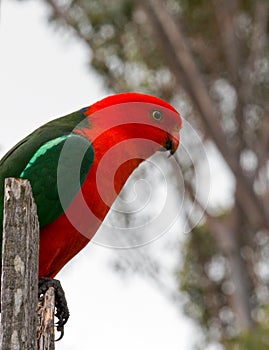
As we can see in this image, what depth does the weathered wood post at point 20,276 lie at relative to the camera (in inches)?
105

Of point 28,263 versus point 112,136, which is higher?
point 112,136

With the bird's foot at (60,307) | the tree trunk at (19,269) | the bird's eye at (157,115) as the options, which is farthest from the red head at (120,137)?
the tree trunk at (19,269)

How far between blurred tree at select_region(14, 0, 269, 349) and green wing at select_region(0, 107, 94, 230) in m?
7.44

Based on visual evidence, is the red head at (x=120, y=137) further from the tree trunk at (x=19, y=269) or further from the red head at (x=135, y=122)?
the tree trunk at (x=19, y=269)

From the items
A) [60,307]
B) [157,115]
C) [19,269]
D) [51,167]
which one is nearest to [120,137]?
[157,115]

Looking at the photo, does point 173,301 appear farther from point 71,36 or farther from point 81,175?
point 81,175

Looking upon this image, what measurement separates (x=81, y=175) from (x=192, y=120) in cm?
914

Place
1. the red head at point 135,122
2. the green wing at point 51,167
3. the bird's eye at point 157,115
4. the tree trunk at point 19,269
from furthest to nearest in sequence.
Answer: the bird's eye at point 157,115 < the red head at point 135,122 < the green wing at point 51,167 < the tree trunk at point 19,269

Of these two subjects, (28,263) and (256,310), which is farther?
(256,310)

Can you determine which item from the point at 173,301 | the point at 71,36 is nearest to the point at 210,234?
the point at 173,301

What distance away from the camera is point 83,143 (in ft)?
13.8

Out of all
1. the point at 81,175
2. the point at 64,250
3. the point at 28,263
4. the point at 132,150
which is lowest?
the point at 28,263

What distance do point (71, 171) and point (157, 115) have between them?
2.31 ft

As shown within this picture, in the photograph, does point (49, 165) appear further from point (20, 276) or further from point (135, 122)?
point (20, 276)
